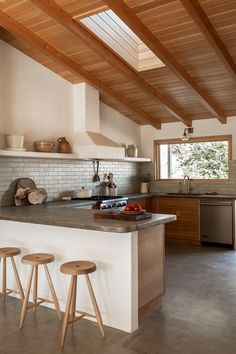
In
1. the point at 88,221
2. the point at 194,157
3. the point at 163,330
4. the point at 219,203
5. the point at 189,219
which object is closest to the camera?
the point at 163,330

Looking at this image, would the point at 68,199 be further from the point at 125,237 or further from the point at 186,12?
the point at 186,12

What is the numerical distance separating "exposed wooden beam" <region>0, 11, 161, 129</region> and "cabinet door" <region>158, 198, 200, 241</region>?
5.94ft

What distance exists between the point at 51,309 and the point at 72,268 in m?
0.90

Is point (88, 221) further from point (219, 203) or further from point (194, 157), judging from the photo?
point (194, 157)

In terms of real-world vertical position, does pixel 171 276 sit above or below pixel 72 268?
below

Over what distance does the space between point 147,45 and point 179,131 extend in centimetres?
292

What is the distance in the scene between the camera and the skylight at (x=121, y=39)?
431 cm

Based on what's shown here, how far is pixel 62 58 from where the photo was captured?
4.68 metres

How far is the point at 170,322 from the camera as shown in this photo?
294 cm

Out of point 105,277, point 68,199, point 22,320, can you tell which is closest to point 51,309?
point 22,320

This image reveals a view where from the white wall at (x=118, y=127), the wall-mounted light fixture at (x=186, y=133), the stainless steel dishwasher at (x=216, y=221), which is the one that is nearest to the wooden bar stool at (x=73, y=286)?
the stainless steel dishwasher at (x=216, y=221)

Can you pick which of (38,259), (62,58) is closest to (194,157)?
(62,58)

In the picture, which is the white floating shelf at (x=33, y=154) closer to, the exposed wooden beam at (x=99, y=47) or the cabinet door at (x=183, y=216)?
the exposed wooden beam at (x=99, y=47)

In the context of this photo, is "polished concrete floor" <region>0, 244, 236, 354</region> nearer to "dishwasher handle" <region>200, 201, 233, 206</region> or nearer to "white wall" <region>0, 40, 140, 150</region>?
"dishwasher handle" <region>200, 201, 233, 206</region>
